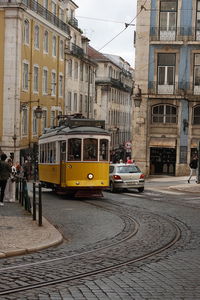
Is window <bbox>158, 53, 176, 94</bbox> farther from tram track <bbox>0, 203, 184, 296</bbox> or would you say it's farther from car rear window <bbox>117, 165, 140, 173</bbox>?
tram track <bbox>0, 203, 184, 296</bbox>

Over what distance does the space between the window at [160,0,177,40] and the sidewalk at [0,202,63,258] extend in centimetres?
2827

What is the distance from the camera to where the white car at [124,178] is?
28.8m

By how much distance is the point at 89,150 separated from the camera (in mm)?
23234

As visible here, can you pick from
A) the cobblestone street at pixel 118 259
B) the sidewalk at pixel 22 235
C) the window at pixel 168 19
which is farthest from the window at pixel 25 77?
the sidewalk at pixel 22 235

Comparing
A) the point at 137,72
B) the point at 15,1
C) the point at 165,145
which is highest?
the point at 15,1

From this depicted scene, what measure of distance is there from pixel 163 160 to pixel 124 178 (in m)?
15.0

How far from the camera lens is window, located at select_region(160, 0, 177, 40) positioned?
42.2 meters

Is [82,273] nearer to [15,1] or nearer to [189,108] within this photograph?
[189,108]

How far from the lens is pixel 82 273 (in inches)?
361

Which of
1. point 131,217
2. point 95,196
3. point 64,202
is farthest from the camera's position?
point 95,196

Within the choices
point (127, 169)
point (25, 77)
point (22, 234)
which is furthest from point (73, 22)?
point (22, 234)

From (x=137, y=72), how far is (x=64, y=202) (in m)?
22.3

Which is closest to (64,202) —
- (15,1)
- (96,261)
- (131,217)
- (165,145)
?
(131,217)

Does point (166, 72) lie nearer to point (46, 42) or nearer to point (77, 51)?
point (46, 42)
